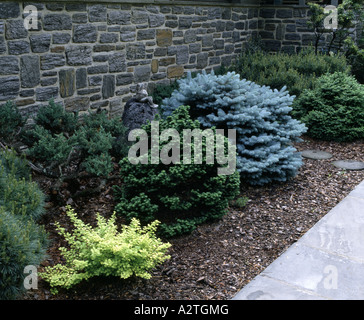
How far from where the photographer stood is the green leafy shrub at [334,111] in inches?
302

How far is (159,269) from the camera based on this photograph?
3.88 metres

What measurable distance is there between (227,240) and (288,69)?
6.13 metres

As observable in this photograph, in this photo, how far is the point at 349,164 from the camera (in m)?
6.73

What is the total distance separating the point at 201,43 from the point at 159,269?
21.5 feet

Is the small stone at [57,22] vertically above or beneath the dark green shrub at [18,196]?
→ above

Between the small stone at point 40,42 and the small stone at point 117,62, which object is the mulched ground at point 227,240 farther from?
the small stone at point 117,62

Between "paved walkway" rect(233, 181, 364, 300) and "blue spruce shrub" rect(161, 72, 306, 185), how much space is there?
981mm

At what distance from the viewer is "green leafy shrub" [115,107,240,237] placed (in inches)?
170

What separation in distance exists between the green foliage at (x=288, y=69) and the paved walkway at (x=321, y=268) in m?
4.52

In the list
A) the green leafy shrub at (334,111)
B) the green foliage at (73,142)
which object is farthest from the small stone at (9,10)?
the green leafy shrub at (334,111)

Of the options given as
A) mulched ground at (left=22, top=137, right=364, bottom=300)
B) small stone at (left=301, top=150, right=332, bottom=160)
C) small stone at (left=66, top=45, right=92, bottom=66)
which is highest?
small stone at (left=66, top=45, right=92, bottom=66)

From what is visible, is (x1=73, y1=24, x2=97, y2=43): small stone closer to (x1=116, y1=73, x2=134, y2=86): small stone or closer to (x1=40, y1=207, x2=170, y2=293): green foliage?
(x1=116, y1=73, x2=134, y2=86): small stone

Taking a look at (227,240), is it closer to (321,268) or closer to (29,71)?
(321,268)

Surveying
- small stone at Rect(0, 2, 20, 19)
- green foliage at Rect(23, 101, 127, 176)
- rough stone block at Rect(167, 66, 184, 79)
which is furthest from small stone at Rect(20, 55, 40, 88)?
rough stone block at Rect(167, 66, 184, 79)
